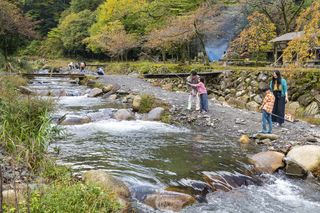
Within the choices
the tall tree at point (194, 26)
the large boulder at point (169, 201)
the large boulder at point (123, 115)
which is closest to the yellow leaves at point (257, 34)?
the tall tree at point (194, 26)

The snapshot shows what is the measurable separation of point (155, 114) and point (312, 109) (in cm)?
723

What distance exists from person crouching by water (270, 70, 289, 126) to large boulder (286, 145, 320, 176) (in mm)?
2753

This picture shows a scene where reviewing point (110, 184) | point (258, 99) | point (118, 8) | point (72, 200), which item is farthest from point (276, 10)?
point (72, 200)

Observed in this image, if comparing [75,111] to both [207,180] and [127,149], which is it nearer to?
[127,149]

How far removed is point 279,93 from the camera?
10.4m

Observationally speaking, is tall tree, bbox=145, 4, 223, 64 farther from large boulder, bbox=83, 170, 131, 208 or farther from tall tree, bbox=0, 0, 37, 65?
large boulder, bbox=83, 170, 131, 208

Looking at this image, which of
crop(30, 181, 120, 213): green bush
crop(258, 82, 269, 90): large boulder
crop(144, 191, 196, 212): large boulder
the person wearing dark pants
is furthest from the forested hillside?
crop(30, 181, 120, 213): green bush

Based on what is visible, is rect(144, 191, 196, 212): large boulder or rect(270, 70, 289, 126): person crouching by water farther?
rect(270, 70, 289, 126): person crouching by water

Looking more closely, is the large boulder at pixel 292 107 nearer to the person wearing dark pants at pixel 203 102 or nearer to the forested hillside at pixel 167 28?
the forested hillside at pixel 167 28

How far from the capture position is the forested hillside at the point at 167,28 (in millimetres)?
26859

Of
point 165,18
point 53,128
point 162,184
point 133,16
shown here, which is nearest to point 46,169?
point 53,128

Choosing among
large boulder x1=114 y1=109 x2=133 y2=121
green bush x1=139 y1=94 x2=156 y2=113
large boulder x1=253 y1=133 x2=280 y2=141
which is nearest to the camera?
large boulder x1=253 y1=133 x2=280 y2=141

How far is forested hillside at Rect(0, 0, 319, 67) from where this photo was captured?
26.9m

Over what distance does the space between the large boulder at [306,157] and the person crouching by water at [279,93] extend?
9.03 feet
